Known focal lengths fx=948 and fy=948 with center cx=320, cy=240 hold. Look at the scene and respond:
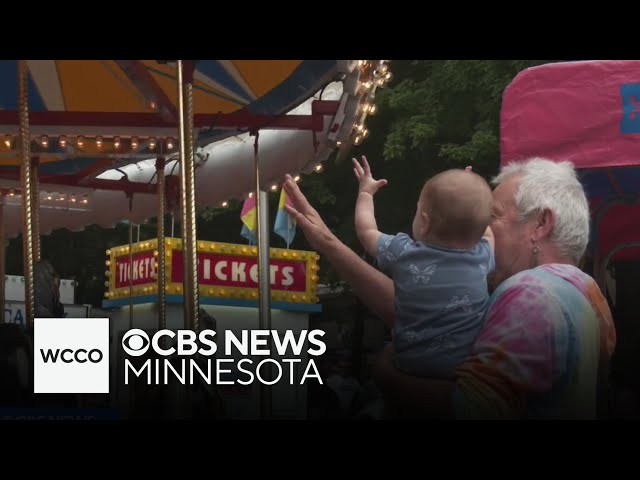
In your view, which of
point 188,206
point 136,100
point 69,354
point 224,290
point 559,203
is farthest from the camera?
point 224,290

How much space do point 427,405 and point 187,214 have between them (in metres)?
1.92

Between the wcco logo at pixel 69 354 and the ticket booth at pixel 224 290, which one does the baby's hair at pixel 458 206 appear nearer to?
the wcco logo at pixel 69 354

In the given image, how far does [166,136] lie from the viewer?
5.82 meters

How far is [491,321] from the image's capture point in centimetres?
205

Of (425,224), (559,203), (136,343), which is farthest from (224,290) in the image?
(559,203)

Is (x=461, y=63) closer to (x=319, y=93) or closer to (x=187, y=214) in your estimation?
(x=319, y=93)

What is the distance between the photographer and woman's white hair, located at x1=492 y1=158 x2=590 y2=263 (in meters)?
2.15

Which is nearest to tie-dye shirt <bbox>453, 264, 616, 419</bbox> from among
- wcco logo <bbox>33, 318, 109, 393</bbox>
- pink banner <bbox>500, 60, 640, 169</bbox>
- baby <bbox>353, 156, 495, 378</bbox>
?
baby <bbox>353, 156, 495, 378</bbox>

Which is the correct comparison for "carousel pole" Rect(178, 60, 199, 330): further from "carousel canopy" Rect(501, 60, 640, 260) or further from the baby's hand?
"carousel canopy" Rect(501, 60, 640, 260)

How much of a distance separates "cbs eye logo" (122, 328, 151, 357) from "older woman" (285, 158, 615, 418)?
82.6 inches

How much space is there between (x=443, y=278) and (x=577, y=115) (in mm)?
2682

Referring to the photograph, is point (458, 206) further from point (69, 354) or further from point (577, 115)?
point (577, 115)

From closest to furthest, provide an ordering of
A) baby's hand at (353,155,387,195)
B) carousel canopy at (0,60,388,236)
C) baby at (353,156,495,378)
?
baby at (353,156,495,378) < baby's hand at (353,155,387,195) < carousel canopy at (0,60,388,236)

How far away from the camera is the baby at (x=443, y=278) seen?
2146 millimetres
